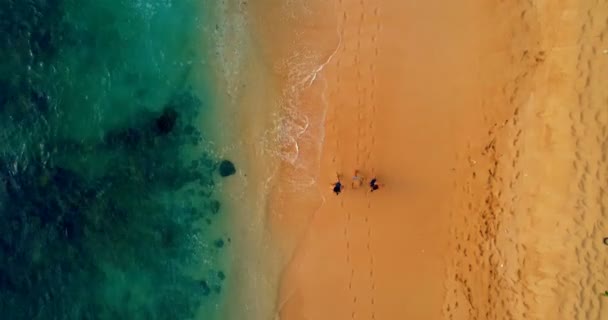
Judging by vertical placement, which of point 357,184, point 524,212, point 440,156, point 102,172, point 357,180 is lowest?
point 524,212

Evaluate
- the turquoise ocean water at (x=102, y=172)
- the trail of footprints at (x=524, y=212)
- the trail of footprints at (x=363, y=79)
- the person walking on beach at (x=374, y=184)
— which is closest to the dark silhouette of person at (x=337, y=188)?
the trail of footprints at (x=363, y=79)

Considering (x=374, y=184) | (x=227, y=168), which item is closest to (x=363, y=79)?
(x=374, y=184)

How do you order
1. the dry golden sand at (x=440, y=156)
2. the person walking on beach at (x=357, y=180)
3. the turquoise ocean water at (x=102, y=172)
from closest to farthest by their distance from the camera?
the dry golden sand at (x=440, y=156), the person walking on beach at (x=357, y=180), the turquoise ocean water at (x=102, y=172)

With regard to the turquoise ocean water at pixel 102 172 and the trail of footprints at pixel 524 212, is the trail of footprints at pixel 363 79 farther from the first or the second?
the turquoise ocean water at pixel 102 172

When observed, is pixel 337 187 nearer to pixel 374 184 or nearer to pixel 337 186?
pixel 337 186

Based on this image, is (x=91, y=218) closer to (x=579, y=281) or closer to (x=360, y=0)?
(x=360, y=0)

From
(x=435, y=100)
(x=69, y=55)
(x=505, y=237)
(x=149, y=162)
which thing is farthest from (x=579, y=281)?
(x=69, y=55)
